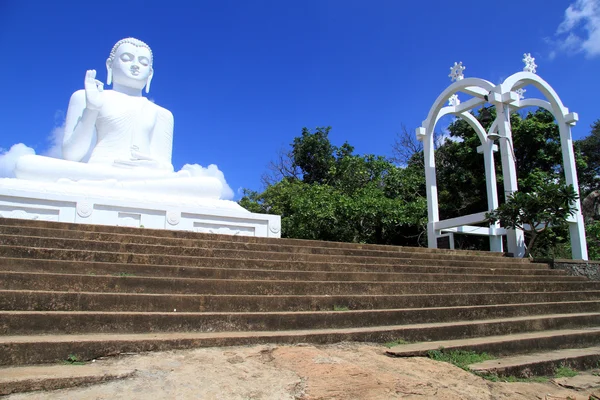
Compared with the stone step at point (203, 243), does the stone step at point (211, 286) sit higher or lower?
→ lower

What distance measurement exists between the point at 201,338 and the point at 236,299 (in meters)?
0.81

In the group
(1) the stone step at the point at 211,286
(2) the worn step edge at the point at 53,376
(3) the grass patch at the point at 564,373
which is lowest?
(3) the grass patch at the point at 564,373

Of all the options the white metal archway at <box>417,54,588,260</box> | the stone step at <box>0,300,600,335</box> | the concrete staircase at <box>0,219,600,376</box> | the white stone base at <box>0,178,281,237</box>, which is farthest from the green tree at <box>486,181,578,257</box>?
the white stone base at <box>0,178,281,237</box>

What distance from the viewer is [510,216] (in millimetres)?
9625

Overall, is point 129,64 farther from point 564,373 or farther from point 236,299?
point 564,373

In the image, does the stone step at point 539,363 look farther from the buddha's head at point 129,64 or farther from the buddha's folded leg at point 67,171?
the buddha's head at point 129,64

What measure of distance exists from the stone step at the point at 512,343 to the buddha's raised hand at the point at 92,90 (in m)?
8.40

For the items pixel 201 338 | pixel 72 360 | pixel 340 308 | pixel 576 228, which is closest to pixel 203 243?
pixel 340 308

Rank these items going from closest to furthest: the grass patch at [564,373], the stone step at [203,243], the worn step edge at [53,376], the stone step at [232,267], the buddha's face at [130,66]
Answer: the worn step edge at [53,376]
the grass patch at [564,373]
the stone step at [232,267]
the stone step at [203,243]
the buddha's face at [130,66]

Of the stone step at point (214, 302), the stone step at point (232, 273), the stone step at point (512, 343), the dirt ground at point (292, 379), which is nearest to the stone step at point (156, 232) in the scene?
the stone step at point (232, 273)

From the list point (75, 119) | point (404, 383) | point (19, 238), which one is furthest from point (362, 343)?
point (75, 119)

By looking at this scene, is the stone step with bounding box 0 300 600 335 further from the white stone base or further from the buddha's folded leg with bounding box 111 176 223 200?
the buddha's folded leg with bounding box 111 176 223 200

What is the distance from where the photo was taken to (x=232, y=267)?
548 cm

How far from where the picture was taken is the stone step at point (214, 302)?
140 inches
